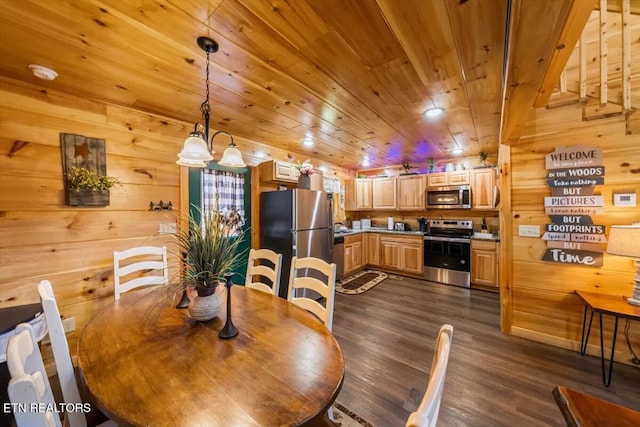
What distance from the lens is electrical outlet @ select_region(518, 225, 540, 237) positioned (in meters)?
2.41

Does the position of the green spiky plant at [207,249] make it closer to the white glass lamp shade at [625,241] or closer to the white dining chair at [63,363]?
the white dining chair at [63,363]

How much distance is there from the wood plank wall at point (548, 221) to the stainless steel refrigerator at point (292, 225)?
7.52ft

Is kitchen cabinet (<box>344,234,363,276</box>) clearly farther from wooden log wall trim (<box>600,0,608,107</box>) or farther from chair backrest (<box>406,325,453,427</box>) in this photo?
chair backrest (<box>406,325,453,427</box>)

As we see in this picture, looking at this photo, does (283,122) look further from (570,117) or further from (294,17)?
(570,117)

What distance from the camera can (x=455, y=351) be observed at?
2328 millimetres

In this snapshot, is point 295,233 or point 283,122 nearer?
point 283,122

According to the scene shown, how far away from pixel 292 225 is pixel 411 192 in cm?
281

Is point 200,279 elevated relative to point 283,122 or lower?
lower

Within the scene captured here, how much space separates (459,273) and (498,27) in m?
3.73

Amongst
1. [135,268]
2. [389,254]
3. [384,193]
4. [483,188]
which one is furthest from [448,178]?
[135,268]

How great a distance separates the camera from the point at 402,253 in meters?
4.74

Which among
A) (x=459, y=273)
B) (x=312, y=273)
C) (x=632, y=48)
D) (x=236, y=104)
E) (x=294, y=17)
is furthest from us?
(x=459, y=273)

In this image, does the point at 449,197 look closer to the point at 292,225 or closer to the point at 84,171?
the point at 292,225

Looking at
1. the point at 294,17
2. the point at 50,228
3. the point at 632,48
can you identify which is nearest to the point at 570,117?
the point at 632,48
